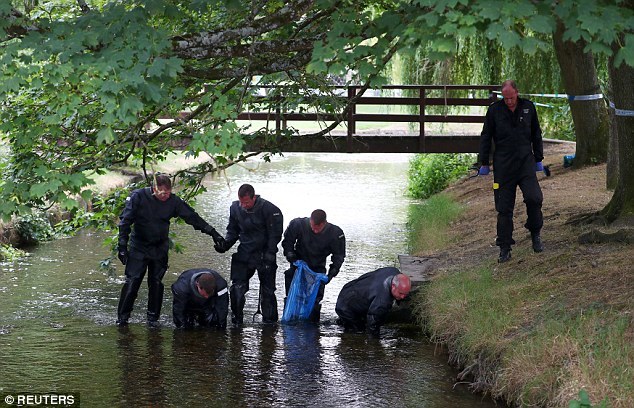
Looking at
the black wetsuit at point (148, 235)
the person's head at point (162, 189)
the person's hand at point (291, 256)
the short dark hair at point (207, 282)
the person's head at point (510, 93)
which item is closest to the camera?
the person's head at point (510, 93)

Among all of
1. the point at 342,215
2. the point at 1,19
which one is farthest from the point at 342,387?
the point at 342,215

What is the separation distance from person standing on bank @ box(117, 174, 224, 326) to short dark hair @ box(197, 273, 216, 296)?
0.63m

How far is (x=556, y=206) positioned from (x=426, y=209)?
15.4 feet

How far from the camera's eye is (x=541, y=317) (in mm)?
8438

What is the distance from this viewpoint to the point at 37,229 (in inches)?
634

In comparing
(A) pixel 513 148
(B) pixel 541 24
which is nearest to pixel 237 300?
(A) pixel 513 148

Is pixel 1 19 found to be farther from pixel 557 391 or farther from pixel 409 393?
pixel 557 391

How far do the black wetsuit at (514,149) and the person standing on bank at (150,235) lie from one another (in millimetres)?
3006

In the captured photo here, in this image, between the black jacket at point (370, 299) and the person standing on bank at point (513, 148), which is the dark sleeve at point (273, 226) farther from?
the person standing on bank at point (513, 148)

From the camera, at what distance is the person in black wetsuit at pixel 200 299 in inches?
385

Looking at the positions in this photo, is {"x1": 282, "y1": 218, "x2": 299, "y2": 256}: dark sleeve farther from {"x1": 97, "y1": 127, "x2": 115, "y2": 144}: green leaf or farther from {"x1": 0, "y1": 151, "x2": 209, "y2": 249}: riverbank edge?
{"x1": 97, "y1": 127, "x2": 115, "y2": 144}: green leaf

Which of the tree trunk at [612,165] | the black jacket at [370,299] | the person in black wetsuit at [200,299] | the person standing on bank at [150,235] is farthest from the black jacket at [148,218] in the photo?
the tree trunk at [612,165]

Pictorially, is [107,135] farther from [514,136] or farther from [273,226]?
[514,136]

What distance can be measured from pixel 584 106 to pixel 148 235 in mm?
8901
